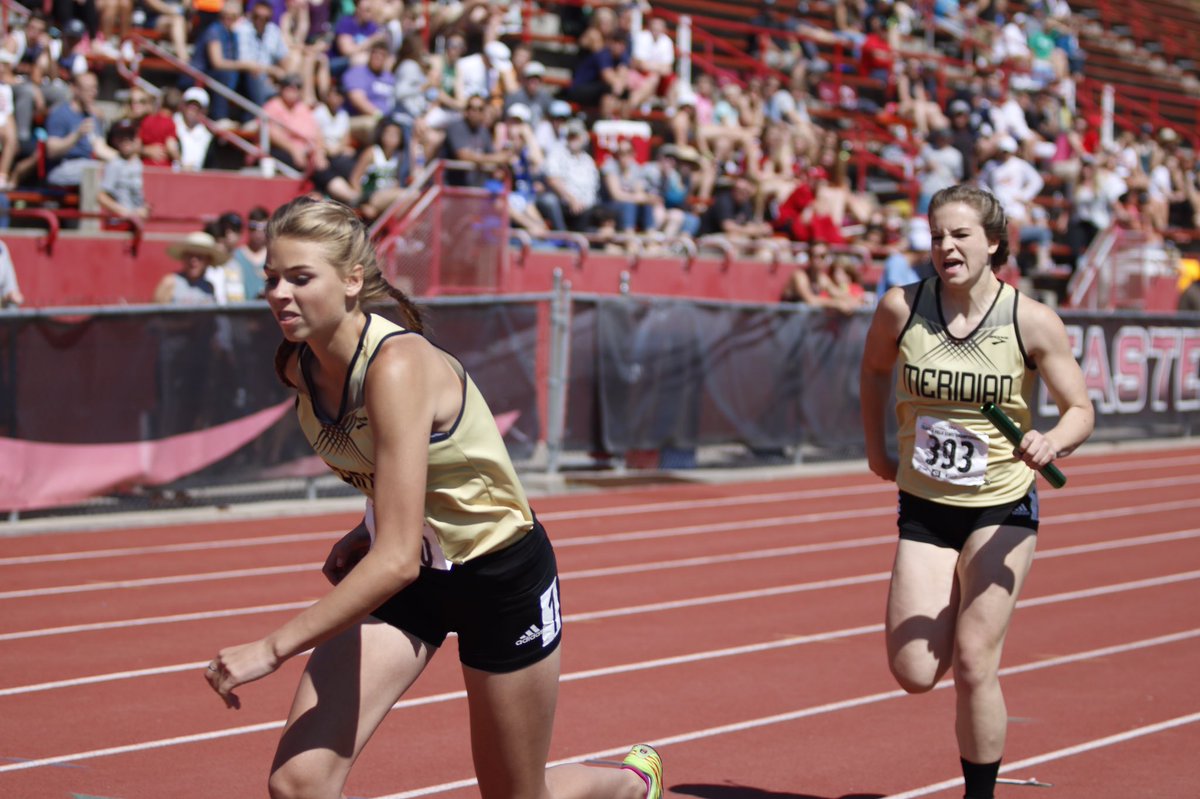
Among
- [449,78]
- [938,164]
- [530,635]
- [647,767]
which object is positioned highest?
[449,78]

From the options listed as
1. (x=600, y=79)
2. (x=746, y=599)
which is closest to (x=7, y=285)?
(x=746, y=599)

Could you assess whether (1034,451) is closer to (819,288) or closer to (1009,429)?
(1009,429)

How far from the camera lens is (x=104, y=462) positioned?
37.7ft

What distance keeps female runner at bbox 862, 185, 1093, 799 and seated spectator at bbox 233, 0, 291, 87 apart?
12478mm

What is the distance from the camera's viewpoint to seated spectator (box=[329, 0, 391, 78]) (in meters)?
17.4

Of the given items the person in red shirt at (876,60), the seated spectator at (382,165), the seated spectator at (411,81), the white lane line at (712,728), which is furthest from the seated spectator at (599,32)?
the white lane line at (712,728)

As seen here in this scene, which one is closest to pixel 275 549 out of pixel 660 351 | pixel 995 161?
pixel 660 351

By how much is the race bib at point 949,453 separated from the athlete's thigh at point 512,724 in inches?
78.4

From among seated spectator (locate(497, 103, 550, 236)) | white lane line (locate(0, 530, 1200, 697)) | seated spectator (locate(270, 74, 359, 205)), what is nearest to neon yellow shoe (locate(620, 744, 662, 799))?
white lane line (locate(0, 530, 1200, 697))

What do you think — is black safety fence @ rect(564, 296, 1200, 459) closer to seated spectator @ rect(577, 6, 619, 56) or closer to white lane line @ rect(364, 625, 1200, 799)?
seated spectator @ rect(577, 6, 619, 56)

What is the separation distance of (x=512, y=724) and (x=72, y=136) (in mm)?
11657

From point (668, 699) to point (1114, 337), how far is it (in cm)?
1393

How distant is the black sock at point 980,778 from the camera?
515cm

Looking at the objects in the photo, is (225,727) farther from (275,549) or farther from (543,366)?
(543,366)
